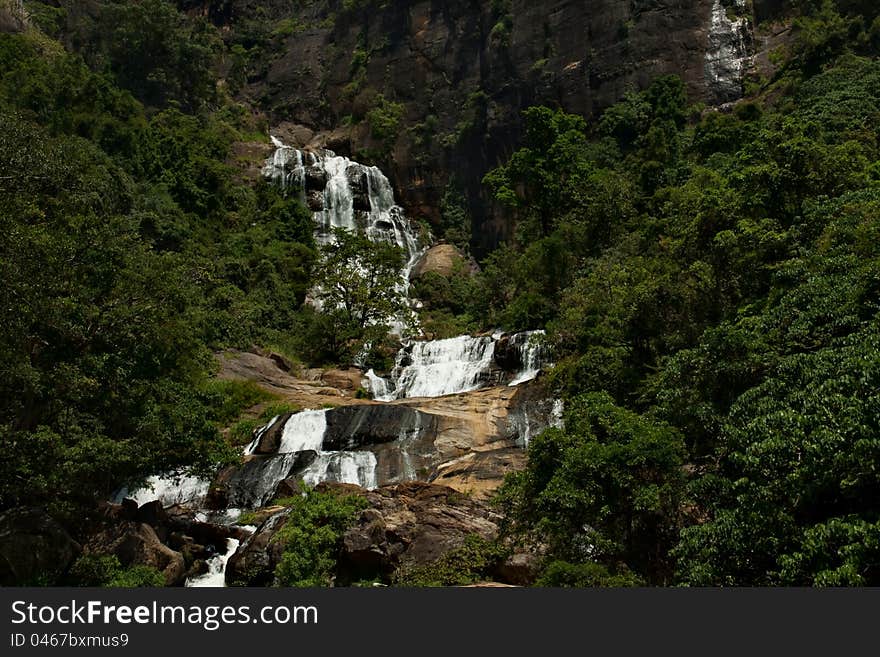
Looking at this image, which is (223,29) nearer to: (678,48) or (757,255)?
(678,48)

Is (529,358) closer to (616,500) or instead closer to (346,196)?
(616,500)

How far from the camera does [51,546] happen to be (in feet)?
49.8

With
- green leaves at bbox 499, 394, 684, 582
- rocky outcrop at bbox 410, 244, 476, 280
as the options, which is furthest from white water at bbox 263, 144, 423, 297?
green leaves at bbox 499, 394, 684, 582

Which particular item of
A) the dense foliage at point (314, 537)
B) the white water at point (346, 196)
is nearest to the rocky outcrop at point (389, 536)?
the dense foliage at point (314, 537)

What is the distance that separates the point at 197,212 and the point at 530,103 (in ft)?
69.4

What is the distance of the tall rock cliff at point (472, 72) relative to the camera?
44.9 meters

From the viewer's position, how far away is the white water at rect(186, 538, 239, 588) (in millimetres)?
16641

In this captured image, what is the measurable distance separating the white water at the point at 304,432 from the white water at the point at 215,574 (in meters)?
5.66

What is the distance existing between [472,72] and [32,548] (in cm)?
4464

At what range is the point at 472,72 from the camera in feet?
172

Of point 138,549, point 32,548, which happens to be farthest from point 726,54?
point 32,548

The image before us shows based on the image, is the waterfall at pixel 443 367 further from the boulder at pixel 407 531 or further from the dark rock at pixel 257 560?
the dark rock at pixel 257 560

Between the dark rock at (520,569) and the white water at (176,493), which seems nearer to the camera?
the dark rock at (520,569)

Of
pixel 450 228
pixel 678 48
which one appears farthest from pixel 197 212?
pixel 678 48
